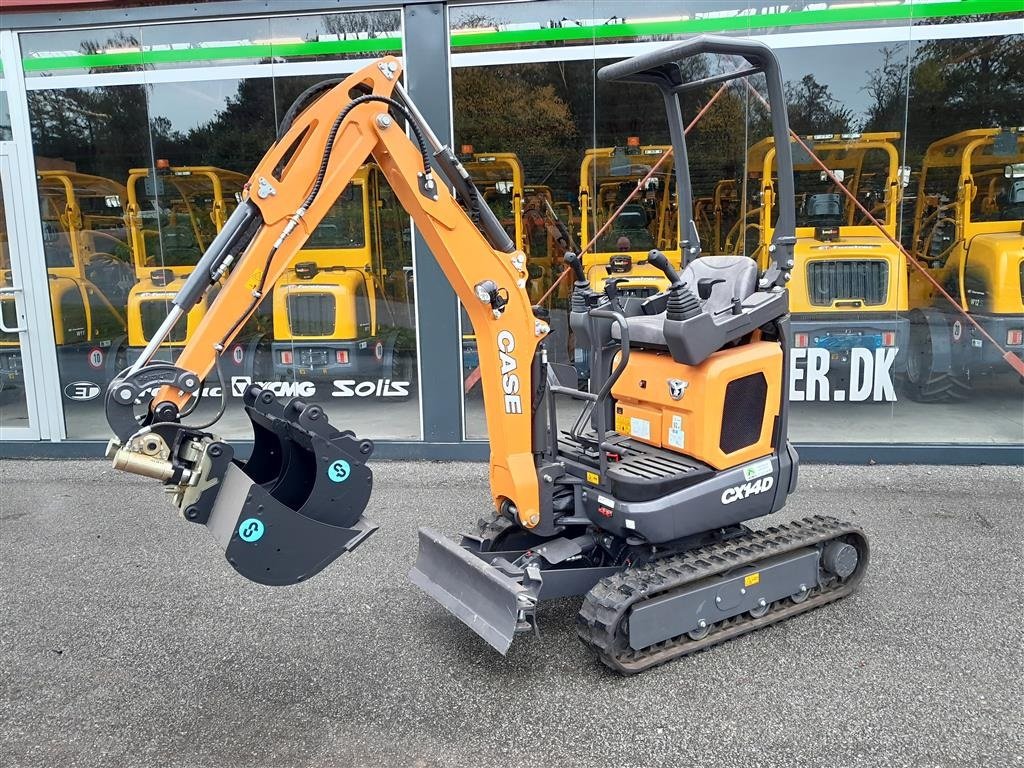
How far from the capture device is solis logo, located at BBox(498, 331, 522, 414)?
3574 mm

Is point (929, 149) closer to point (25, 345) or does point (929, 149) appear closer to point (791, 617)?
point (791, 617)

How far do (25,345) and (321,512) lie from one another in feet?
17.8

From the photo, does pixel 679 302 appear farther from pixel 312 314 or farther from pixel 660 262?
pixel 312 314

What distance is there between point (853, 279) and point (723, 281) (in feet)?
10.8

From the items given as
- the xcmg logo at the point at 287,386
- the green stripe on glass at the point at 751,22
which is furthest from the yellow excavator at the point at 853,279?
the xcmg logo at the point at 287,386

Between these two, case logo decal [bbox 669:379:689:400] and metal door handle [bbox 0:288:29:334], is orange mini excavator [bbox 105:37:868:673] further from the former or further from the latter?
metal door handle [bbox 0:288:29:334]

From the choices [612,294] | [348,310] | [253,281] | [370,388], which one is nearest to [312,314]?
[348,310]

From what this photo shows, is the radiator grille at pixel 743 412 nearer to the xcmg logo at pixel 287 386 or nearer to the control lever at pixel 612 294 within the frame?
the control lever at pixel 612 294

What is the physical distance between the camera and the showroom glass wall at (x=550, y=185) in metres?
6.41

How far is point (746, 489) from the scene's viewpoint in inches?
147

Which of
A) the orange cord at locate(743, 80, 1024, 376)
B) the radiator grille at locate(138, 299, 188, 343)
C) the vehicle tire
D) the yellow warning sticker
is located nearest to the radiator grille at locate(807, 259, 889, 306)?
the orange cord at locate(743, 80, 1024, 376)

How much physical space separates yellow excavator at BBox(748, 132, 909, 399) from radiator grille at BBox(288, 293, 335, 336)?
3907 mm

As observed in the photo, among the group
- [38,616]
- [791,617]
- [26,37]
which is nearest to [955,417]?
[791,617]

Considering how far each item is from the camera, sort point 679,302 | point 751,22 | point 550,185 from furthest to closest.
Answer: point 550,185
point 751,22
point 679,302
